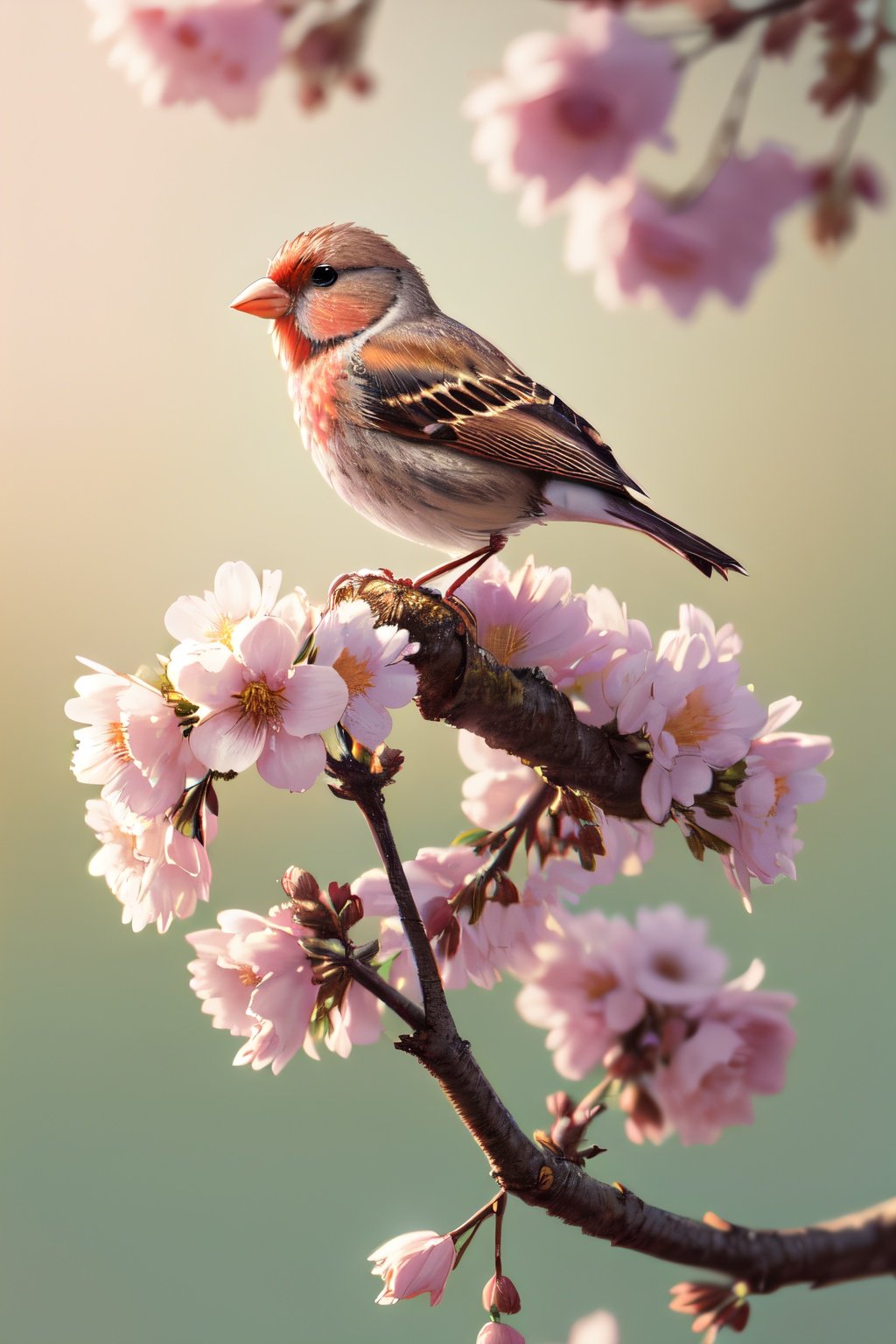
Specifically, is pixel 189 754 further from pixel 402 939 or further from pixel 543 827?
pixel 543 827

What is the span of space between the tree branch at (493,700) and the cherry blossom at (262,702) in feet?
0.41

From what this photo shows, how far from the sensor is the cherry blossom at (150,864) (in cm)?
74

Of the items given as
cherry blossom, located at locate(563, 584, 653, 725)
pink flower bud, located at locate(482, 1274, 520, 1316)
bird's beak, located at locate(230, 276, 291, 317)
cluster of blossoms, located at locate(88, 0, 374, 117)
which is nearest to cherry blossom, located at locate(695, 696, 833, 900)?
cherry blossom, located at locate(563, 584, 653, 725)

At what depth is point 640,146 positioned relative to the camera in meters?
0.98

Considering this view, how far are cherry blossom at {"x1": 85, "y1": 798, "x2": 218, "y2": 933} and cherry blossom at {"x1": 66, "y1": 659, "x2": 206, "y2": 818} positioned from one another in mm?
24

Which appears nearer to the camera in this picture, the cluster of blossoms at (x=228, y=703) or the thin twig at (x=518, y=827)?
the cluster of blossoms at (x=228, y=703)

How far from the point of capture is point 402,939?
85 cm

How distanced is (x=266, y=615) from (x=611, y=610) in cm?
35

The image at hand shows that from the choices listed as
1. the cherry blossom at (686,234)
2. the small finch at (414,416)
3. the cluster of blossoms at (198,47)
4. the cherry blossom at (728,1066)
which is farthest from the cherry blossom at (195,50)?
the cherry blossom at (728,1066)

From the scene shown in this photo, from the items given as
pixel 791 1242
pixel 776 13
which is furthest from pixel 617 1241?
pixel 776 13

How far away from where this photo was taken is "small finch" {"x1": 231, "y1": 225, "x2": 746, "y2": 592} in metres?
0.96

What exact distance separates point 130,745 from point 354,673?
0.50 feet

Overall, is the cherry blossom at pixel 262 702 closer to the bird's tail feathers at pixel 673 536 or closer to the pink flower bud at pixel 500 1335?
the bird's tail feathers at pixel 673 536

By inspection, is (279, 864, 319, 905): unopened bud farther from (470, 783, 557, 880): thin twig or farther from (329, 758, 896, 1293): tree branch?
(470, 783, 557, 880): thin twig
